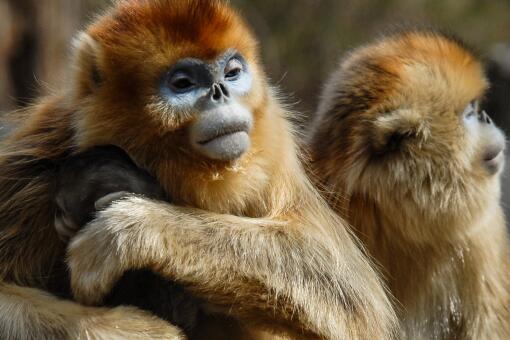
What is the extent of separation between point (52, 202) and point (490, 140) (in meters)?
2.12

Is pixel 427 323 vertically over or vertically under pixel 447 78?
under

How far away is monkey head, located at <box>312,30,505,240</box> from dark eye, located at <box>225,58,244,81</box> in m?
0.85

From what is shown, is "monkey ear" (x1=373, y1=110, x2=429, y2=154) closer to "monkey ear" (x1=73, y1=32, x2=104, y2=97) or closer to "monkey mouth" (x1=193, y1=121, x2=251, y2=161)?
"monkey mouth" (x1=193, y1=121, x2=251, y2=161)

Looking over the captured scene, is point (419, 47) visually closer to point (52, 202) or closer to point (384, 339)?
point (384, 339)

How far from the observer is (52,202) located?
408cm

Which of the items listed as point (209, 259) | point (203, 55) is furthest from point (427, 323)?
point (203, 55)

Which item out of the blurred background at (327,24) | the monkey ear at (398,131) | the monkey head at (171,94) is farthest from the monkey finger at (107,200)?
the blurred background at (327,24)

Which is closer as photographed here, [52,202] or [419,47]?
[52,202]

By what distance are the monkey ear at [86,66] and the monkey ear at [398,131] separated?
4.52 ft

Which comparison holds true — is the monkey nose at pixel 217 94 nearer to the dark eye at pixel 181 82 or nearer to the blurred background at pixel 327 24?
the dark eye at pixel 181 82

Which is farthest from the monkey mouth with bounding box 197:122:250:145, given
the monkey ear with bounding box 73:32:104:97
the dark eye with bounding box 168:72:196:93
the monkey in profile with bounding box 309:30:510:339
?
the monkey in profile with bounding box 309:30:510:339

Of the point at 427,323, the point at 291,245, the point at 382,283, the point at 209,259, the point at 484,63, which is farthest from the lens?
the point at 484,63

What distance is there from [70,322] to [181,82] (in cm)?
103

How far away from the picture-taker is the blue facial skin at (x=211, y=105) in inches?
153
